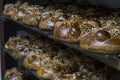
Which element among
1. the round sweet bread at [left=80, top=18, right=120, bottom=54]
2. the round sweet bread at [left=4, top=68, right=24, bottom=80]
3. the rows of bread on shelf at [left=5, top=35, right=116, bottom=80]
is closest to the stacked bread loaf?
the rows of bread on shelf at [left=5, top=35, right=116, bottom=80]

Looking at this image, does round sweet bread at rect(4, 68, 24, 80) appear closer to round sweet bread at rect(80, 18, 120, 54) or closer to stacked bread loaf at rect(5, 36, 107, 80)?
stacked bread loaf at rect(5, 36, 107, 80)

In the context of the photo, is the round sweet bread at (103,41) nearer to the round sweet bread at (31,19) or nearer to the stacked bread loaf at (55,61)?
the stacked bread loaf at (55,61)

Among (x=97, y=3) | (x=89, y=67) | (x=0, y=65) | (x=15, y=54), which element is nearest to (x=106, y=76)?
(x=89, y=67)

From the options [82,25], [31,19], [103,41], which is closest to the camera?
[103,41]

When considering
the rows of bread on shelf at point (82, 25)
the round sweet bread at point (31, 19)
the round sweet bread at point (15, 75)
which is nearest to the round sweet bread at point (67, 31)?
the rows of bread on shelf at point (82, 25)

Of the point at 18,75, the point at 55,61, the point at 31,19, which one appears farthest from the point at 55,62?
the point at 18,75

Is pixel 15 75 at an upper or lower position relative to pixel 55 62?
lower

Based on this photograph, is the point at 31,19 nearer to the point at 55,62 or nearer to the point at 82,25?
the point at 55,62

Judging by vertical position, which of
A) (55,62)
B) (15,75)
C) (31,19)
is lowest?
(15,75)
